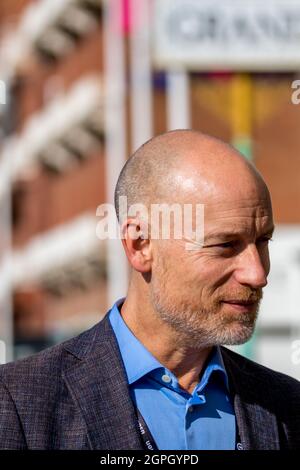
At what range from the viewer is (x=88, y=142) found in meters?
30.3

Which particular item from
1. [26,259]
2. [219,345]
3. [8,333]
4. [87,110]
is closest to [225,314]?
[219,345]

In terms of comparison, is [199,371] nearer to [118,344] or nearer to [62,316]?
[118,344]

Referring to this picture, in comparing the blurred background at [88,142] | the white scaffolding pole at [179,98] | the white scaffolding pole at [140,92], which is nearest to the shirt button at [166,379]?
the blurred background at [88,142]

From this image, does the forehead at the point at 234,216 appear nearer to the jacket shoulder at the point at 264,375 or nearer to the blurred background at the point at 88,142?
the jacket shoulder at the point at 264,375

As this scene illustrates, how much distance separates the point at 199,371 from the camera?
287 cm

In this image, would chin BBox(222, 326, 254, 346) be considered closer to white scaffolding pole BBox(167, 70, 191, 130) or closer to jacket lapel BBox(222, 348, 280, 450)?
jacket lapel BBox(222, 348, 280, 450)

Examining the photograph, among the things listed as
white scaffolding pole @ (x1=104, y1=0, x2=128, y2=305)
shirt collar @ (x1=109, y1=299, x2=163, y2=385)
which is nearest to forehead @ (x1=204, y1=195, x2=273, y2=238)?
shirt collar @ (x1=109, y1=299, x2=163, y2=385)

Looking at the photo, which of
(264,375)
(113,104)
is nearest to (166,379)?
(264,375)

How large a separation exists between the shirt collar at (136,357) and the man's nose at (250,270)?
24 cm

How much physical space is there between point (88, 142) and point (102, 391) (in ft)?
90.9

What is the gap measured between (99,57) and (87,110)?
1.27 m

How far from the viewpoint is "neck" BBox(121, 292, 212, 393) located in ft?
9.30

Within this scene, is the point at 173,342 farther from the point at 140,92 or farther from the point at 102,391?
the point at 140,92

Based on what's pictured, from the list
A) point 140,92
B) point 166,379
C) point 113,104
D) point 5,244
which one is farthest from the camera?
point 5,244
